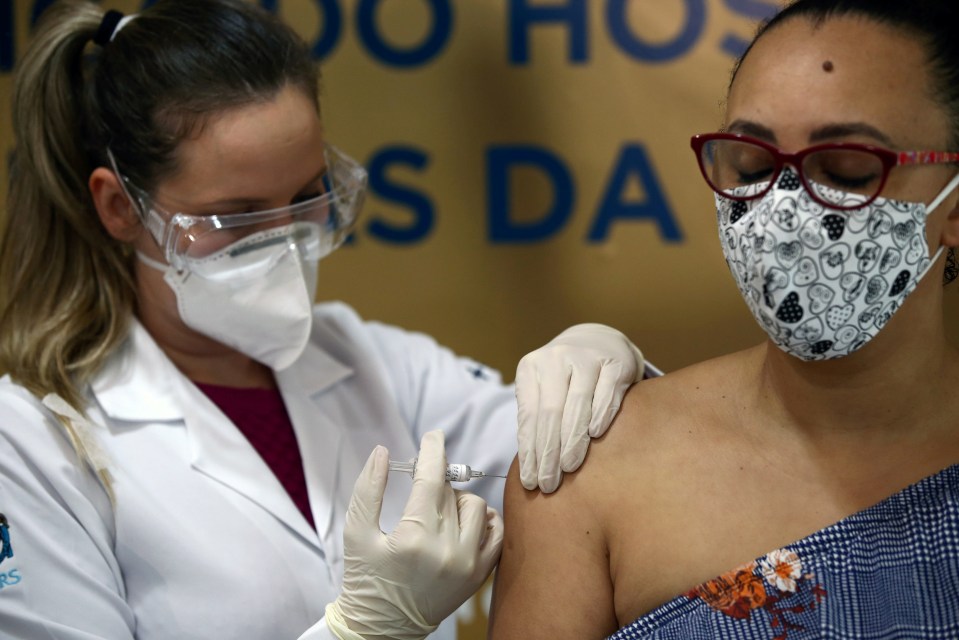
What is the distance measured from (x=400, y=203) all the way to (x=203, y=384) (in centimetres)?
90

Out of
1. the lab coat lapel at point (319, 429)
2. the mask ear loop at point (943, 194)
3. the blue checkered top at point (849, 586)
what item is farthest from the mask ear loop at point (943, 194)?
the lab coat lapel at point (319, 429)

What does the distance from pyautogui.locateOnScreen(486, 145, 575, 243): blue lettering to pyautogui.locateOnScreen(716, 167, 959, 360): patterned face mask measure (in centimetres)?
138

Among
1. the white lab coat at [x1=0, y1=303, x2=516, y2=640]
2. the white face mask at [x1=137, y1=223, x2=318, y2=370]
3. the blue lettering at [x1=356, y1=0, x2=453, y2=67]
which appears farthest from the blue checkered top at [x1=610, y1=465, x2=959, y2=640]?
the blue lettering at [x1=356, y1=0, x2=453, y2=67]

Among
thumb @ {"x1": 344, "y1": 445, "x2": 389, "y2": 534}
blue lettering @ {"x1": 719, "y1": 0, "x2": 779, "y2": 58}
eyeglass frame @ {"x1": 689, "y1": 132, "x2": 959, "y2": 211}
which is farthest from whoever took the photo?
blue lettering @ {"x1": 719, "y1": 0, "x2": 779, "y2": 58}

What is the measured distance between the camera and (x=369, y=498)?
57.1 inches

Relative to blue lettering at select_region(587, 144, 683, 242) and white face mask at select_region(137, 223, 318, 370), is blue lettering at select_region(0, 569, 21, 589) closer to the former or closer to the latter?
white face mask at select_region(137, 223, 318, 370)

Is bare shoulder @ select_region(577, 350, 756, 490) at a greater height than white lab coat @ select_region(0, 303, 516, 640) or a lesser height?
greater

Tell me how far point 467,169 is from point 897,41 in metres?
1.49

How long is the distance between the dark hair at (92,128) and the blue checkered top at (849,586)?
1.01m

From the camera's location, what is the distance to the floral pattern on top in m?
1.24

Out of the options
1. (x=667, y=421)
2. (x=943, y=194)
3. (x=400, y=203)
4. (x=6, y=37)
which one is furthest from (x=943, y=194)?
(x=6, y=37)

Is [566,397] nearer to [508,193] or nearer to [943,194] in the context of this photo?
[943,194]

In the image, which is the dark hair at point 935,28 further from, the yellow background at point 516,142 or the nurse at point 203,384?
the yellow background at point 516,142

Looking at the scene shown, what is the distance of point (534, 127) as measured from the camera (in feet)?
8.54
